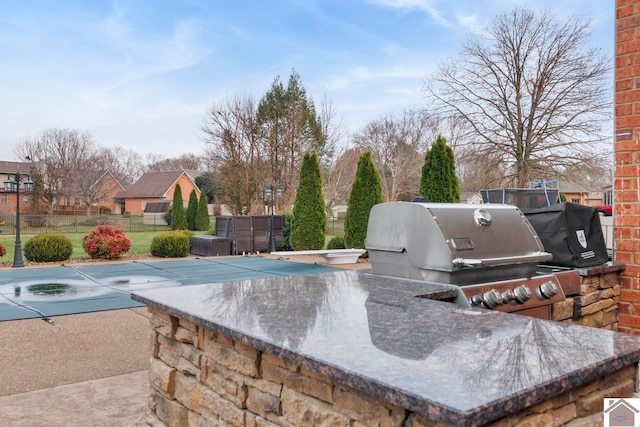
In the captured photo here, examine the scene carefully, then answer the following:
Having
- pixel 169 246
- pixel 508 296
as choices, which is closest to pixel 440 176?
pixel 169 246

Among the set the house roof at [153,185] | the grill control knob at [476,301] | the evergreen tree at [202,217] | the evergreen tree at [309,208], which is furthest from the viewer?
the house roof at [153,185]

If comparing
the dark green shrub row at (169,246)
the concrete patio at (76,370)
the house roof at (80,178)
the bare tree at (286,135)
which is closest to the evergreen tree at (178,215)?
the bare tree at (286,135)

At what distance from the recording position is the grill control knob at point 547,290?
2.79 metres

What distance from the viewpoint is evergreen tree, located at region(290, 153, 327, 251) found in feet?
45.9

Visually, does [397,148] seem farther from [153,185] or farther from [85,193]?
[153,185]

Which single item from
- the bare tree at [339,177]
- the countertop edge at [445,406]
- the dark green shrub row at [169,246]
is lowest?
the dark green shrub row at [169,246]

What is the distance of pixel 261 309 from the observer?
7.09 ft

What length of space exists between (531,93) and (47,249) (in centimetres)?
1725

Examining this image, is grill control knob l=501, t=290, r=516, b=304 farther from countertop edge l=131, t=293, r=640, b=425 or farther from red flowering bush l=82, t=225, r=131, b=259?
red flowering bush l=82, t=225, r=131, b=259

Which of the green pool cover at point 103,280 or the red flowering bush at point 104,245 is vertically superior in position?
the red flowering bush at point 104,245

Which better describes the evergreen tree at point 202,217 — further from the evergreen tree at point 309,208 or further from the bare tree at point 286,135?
the evergreen tree at point 309,208

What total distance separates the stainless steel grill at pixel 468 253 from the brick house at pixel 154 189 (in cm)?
3781

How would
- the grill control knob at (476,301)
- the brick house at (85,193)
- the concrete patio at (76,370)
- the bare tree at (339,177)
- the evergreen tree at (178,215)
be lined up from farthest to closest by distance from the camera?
the brick house at (85,193) < the evergreen tree at (178,215) < the bare tree at (339,177) < the concrete patio at (76,370) < the grill control knob at (476,301)

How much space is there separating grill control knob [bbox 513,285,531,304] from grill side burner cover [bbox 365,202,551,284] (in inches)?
5.2
